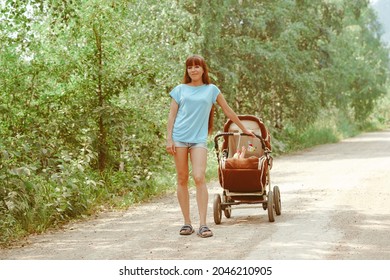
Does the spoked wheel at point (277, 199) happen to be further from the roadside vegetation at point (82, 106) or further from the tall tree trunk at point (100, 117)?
the tall tree trunk at point (100, 117)

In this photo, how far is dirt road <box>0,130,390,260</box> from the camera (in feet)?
24.8

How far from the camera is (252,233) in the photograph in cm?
876

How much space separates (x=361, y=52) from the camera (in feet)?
160

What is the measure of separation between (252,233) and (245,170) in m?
0.99

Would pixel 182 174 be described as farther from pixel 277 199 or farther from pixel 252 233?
pixel 277 199

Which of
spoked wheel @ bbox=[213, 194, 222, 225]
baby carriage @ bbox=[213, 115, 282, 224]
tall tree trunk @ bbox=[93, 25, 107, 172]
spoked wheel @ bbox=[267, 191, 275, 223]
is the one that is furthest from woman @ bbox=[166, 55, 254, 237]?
tall tree trunk @ bbox=[93, 25, 107, 172]

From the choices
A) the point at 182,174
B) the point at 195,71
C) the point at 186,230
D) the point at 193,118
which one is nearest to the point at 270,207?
the point at 186,230

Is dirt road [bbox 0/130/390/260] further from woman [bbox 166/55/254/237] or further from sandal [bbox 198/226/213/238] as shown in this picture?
woman [bbox 166/55/254/237]

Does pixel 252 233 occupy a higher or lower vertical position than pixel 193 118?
lower

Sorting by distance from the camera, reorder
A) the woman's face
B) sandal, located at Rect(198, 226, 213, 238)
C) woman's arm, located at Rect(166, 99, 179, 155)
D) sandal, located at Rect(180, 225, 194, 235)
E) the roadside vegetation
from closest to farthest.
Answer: the woman's face, woman's arm, located at Rect(166, 99, 179, 155), sandal, located at Rect(198, 226, 213, 238), sandal, located at Rect(180, 225, 194, 235), the roadside vegetation

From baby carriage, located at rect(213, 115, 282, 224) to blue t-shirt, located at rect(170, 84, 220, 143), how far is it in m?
0.92

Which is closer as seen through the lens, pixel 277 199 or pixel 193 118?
pixel 193 118

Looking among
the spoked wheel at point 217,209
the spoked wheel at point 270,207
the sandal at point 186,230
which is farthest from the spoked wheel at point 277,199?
the sandal at point 186,230
